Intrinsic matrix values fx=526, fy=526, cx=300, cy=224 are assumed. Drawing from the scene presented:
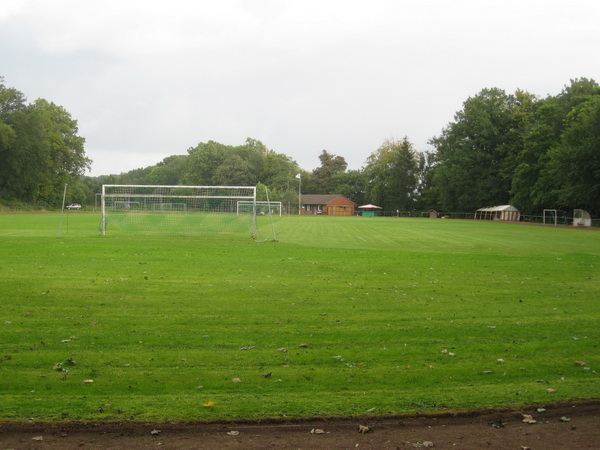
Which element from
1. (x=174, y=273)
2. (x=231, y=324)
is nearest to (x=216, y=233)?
(x=174, y=273)

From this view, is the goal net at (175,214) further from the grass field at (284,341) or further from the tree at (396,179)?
the tree at (396,179)

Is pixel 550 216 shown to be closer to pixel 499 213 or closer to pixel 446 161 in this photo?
pixel 499 213

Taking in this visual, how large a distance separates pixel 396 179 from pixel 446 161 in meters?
18.3

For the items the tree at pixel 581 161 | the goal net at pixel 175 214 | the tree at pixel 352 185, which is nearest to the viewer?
the goal net at pixel 175 214

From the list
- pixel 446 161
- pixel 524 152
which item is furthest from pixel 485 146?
pixel 524 152

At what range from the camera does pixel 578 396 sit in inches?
228

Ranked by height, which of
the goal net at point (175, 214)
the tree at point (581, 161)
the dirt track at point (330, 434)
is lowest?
the dirt track at point (330, 434)

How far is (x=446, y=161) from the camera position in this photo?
88.2 meters

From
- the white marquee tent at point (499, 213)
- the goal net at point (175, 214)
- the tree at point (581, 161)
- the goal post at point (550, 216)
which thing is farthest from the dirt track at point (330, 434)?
the white marquee tent at point (499, 213)

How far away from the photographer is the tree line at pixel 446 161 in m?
56.2

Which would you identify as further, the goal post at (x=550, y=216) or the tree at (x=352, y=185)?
the tree at (x=352, y=185)

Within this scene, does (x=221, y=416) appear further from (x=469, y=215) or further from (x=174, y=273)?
(x=469, y=215)

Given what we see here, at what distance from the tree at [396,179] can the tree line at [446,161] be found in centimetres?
21

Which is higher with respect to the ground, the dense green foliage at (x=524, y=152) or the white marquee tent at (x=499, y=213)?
the dense green foliage at (x=524, y=152)
